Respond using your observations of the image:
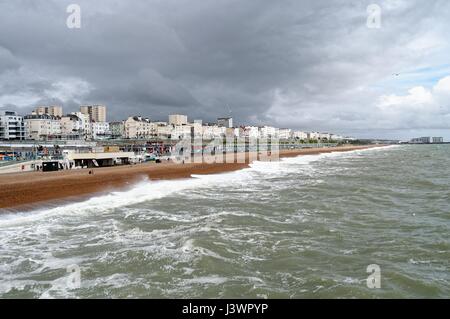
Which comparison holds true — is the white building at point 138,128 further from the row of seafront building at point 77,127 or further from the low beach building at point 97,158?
the low beach building at point 97,158

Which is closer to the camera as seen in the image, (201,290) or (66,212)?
(201,290)

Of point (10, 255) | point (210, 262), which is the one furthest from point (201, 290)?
point (10, 255)

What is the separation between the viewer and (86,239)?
38.9 feet

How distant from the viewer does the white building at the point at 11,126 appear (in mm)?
109125

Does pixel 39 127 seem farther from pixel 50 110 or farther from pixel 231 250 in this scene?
pixel 231 250

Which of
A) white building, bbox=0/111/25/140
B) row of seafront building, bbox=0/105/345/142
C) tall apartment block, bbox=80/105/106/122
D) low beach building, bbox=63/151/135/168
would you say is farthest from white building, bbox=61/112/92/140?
low beach building, bbox=63/151/135/168

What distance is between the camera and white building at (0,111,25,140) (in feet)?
358

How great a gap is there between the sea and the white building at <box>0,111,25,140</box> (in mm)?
109227

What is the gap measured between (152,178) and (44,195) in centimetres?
1272

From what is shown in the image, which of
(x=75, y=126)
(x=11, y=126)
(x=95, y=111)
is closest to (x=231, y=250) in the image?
(x=11, y=126)

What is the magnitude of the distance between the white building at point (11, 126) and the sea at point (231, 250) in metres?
109

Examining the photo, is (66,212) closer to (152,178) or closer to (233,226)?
(233,226)

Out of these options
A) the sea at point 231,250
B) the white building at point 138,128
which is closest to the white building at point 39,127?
the white building at point 138,128
